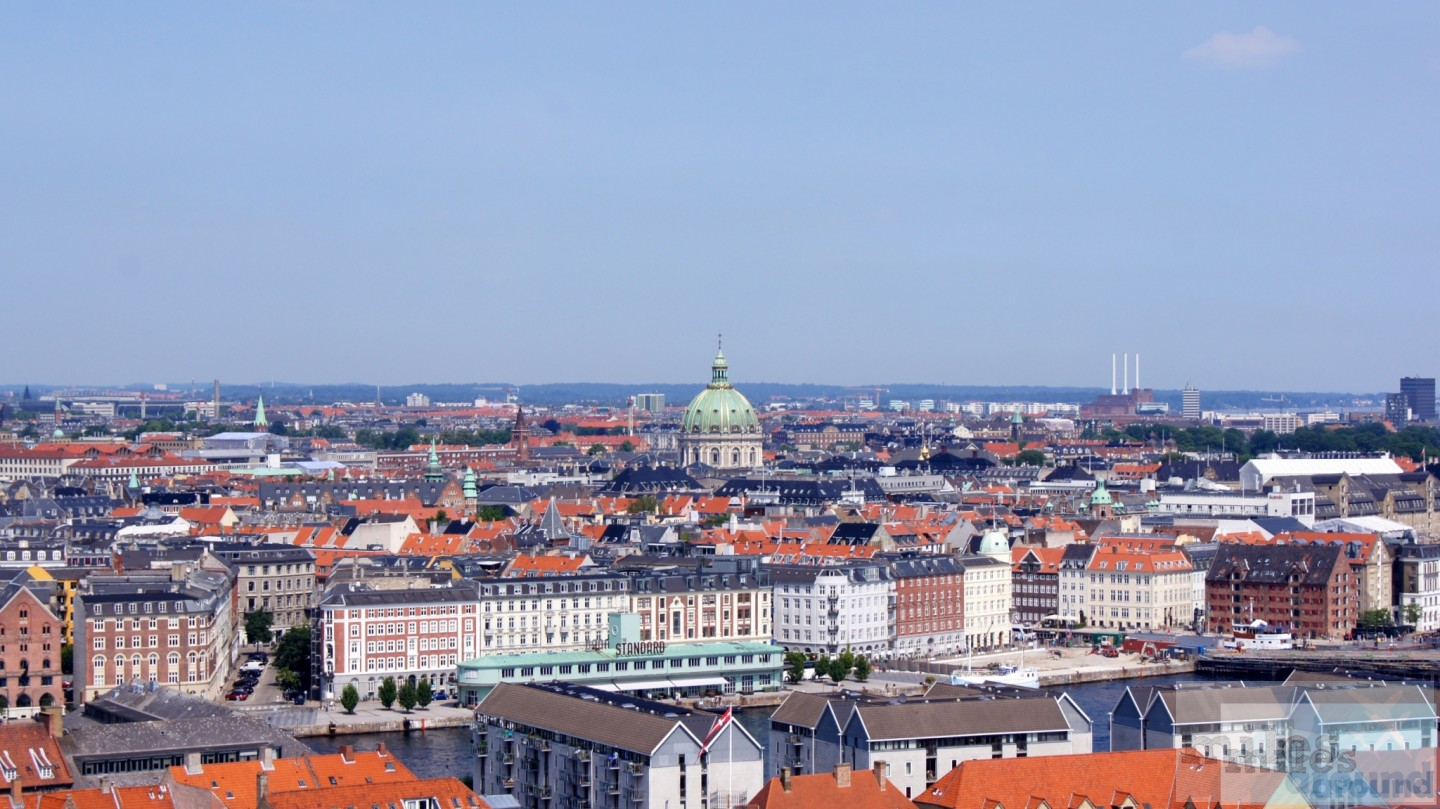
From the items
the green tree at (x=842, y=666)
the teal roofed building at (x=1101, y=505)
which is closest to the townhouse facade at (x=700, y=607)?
the green tree at (x=842, y=666)

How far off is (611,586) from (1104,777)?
927 inches

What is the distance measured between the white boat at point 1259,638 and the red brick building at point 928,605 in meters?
6.57

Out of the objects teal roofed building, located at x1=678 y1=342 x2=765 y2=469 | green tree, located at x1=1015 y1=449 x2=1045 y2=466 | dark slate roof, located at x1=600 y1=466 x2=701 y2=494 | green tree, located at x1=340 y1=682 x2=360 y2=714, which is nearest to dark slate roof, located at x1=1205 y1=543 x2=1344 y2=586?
green tree, located at x1=340 y1=682 x2=360 y2=714

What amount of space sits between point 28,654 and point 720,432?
232 ft

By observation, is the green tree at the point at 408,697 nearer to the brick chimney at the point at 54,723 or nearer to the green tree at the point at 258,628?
the green tree at the point at 258,628

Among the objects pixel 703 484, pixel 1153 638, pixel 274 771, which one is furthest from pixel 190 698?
pixel 703 484

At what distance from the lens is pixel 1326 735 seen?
33875 mm

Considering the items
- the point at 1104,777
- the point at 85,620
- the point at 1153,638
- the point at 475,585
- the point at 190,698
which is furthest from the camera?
the point at 1153,638

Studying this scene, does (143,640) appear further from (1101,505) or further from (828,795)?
(1101,505)

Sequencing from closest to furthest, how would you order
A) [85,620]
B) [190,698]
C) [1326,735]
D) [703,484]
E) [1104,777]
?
[1104,777] < [1326,735] < [190,698] < [85,620] < [703,484]

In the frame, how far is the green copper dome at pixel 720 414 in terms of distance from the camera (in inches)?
4564

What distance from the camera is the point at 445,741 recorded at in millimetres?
43594

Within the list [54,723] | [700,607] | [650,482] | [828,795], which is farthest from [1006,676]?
[650,482]

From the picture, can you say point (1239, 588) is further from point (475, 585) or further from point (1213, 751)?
point (1213, 751)
